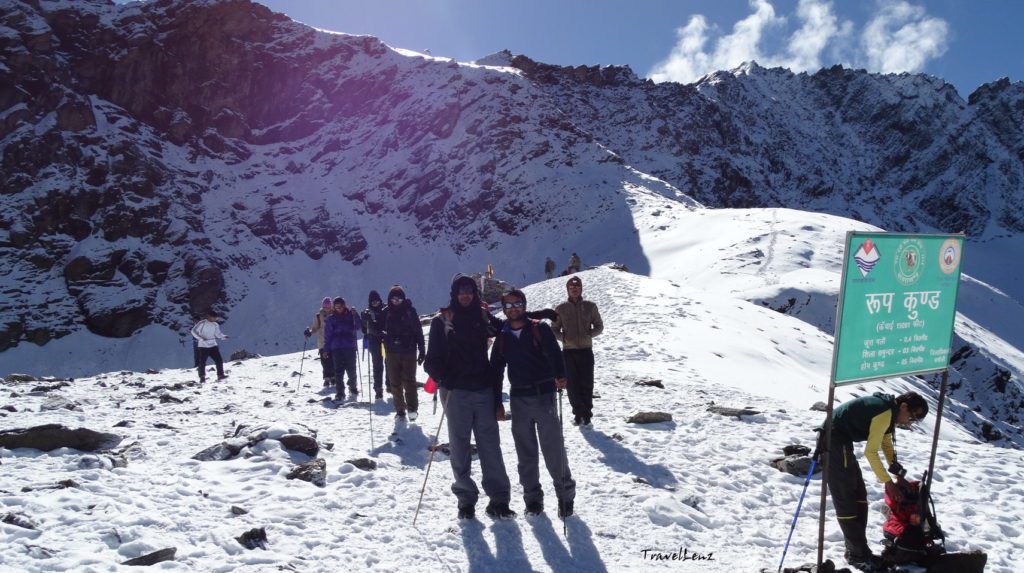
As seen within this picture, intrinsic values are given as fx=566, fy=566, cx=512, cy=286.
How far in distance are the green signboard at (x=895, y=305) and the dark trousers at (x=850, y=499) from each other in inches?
29.1

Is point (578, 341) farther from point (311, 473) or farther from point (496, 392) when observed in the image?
point (311, 473)

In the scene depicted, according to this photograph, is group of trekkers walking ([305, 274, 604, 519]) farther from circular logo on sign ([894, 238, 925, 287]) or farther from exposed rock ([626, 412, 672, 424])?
exposed rock ([626, 412, 672, 424])

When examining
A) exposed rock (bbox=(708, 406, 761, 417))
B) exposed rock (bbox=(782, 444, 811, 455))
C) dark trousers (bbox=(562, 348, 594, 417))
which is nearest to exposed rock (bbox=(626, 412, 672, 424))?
dark trousers (bbox=(562, 348, 594, 417))

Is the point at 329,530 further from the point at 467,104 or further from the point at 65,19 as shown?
the point at 65,19

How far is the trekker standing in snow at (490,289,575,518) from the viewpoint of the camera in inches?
228

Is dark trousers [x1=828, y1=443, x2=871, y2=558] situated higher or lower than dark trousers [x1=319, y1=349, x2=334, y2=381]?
lower

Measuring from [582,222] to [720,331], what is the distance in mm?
37597

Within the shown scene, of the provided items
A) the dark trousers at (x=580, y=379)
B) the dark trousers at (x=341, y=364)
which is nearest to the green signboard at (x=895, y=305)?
the dark trousers at (x=580, y=379)

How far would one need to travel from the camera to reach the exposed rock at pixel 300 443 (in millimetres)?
7602

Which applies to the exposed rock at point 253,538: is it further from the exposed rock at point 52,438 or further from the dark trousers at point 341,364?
the dark trousers at point 341,364

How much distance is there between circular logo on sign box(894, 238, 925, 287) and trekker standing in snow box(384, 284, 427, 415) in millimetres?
7450

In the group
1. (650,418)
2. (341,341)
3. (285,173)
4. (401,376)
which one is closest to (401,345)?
(401,376)

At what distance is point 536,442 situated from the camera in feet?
19.4

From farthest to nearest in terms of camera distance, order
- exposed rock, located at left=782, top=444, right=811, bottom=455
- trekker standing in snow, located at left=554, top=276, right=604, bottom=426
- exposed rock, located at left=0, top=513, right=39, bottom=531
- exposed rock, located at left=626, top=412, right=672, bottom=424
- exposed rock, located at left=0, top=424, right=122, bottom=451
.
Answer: exposed rock, located at left=626, top=412, right=672, bottom=424, trekker standing in snow, located at left=554, top=276, right=604, bottom=426, exposed rock, located at left=782, top=444, right=811, bottom=455, exposed rock, located at left=0, top=424, right=122, bottom=451, exposed rock, located at left=0, top=513, right=39, bottom=531
